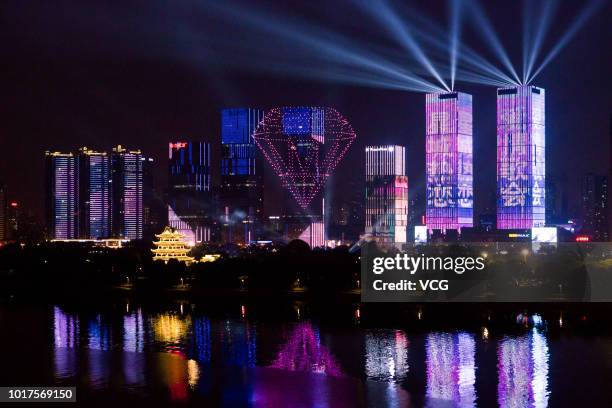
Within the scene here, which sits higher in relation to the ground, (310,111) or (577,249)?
(310,111)

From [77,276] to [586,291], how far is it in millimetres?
33167

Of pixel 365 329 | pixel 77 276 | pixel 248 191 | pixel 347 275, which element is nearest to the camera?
pixel 365 329

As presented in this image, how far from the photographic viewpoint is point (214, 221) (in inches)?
5423

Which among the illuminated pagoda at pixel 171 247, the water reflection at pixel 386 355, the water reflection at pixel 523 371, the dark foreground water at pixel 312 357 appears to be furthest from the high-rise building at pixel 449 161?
the water reflection at pixel 386 355

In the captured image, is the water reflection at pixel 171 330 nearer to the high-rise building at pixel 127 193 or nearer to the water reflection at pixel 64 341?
the water reflection at pixel 64 341

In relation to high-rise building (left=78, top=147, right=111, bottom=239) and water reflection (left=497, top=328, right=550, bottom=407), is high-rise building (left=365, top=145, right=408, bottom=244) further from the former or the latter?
water reflection (left=497, top=328, right=550, bottom=407)

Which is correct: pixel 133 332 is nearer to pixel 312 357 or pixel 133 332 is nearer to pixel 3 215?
pixel 312 357

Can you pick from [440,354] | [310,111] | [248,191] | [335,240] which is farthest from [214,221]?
[440,354]

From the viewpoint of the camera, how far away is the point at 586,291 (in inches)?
1838

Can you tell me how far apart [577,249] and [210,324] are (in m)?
32.6

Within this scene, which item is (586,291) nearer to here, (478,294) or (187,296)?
(478,294)

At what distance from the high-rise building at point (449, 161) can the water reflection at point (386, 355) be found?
62.2 metres

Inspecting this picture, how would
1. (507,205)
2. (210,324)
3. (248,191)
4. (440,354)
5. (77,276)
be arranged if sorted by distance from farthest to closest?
(248,191) → (507,205) → (77,276) → (210,324) → (440,354)

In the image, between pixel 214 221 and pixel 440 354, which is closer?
pixel 440 354
